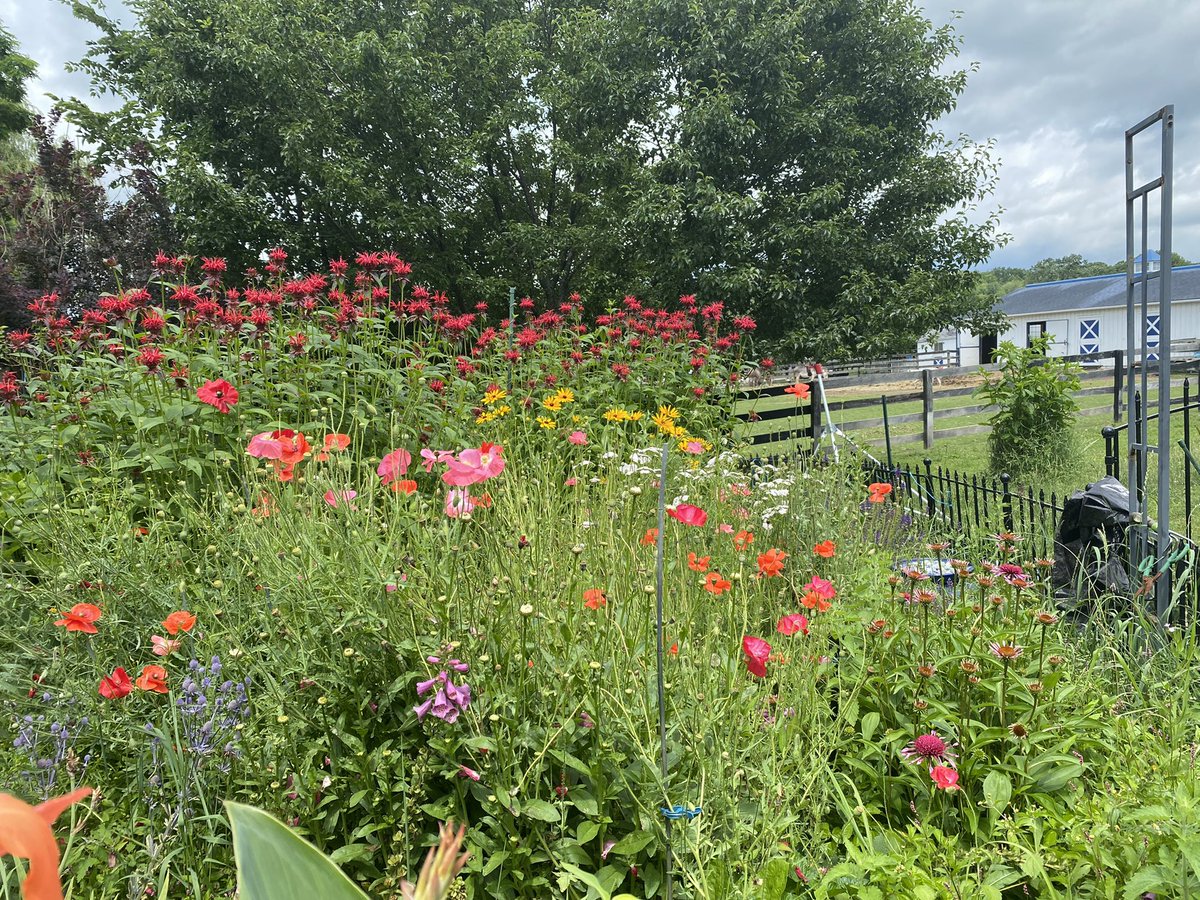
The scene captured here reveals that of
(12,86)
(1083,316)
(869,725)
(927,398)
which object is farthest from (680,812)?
(1083,316)

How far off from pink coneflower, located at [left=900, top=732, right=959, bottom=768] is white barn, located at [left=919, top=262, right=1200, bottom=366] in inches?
1285

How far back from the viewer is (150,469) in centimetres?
261

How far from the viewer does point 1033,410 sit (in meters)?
6.94

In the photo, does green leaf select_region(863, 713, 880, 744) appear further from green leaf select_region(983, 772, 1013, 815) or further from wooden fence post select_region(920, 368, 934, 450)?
wooden fence post select_region(920, 368, 934, 450)

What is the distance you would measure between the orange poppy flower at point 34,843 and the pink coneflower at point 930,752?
1508mm

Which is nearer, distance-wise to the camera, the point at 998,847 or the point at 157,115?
the point at 998,847

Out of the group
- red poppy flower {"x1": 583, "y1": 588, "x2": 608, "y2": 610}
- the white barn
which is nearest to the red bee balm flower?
red poppy flower {"x1": 583, "y1": 588, "x2": 608, "y2": 610}

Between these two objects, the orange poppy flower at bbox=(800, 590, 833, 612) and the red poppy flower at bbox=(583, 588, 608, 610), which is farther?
the orange poppy flower at bbox=(800, 590, 833, 612)

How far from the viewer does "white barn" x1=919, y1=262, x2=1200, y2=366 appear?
3372 cm

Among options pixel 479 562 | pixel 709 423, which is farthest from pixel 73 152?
pixel 479 562

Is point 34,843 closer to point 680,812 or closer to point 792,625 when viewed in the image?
point 680,812

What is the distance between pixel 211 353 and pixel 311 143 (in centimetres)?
953

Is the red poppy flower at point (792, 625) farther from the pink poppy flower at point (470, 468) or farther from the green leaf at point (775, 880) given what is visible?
the pink poppy flower at point (470, 468)

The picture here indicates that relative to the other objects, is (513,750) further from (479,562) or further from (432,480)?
(432,480)
